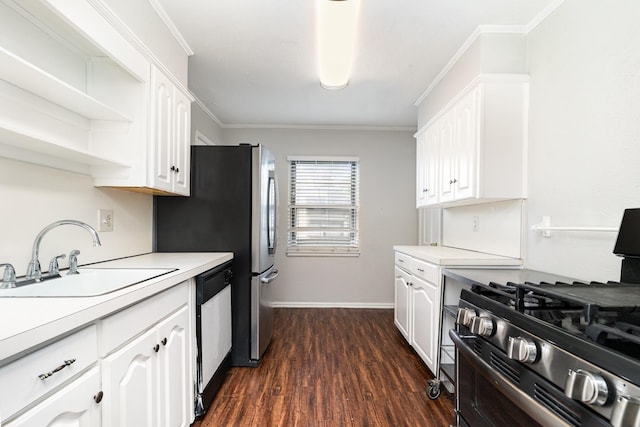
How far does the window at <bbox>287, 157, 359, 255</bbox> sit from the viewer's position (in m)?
4.22

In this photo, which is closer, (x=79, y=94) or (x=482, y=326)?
(x=482, y=326)

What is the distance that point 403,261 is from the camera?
287 centimetres

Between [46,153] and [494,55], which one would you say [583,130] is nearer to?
[494,55]

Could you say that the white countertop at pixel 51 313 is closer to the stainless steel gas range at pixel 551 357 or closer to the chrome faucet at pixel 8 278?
the chrome faucet at pixel 8 278

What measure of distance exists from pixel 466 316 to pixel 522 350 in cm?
37

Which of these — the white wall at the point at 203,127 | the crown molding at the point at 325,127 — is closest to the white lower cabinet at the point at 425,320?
the crown molding at the point at 325,127

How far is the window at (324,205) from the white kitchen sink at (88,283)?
8.94ft

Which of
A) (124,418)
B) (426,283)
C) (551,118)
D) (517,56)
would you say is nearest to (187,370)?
(124,418)

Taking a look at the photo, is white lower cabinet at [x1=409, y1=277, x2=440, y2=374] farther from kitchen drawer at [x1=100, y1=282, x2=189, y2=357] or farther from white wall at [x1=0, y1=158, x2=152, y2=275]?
white wall at [x1=0, y1=158, x2=152, y2=275]

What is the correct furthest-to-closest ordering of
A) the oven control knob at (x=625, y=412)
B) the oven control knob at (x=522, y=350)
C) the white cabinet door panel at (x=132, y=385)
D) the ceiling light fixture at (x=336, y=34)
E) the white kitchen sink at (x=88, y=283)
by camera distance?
the ceiling light fixture at (x=336, y=34) < the white kitchen sink at (x=88, y=283) < the white cabinet door panel at (x=132, y=385) < the oven control knob at (x=522, y=350) < the oven control knob at (x=625, y=412)

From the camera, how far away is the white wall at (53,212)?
4.04ft

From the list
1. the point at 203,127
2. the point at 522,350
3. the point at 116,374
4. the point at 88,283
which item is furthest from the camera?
the point at 203,127

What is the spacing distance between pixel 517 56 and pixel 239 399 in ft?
9.73

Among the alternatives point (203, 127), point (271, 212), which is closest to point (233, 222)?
point (271, 212)
